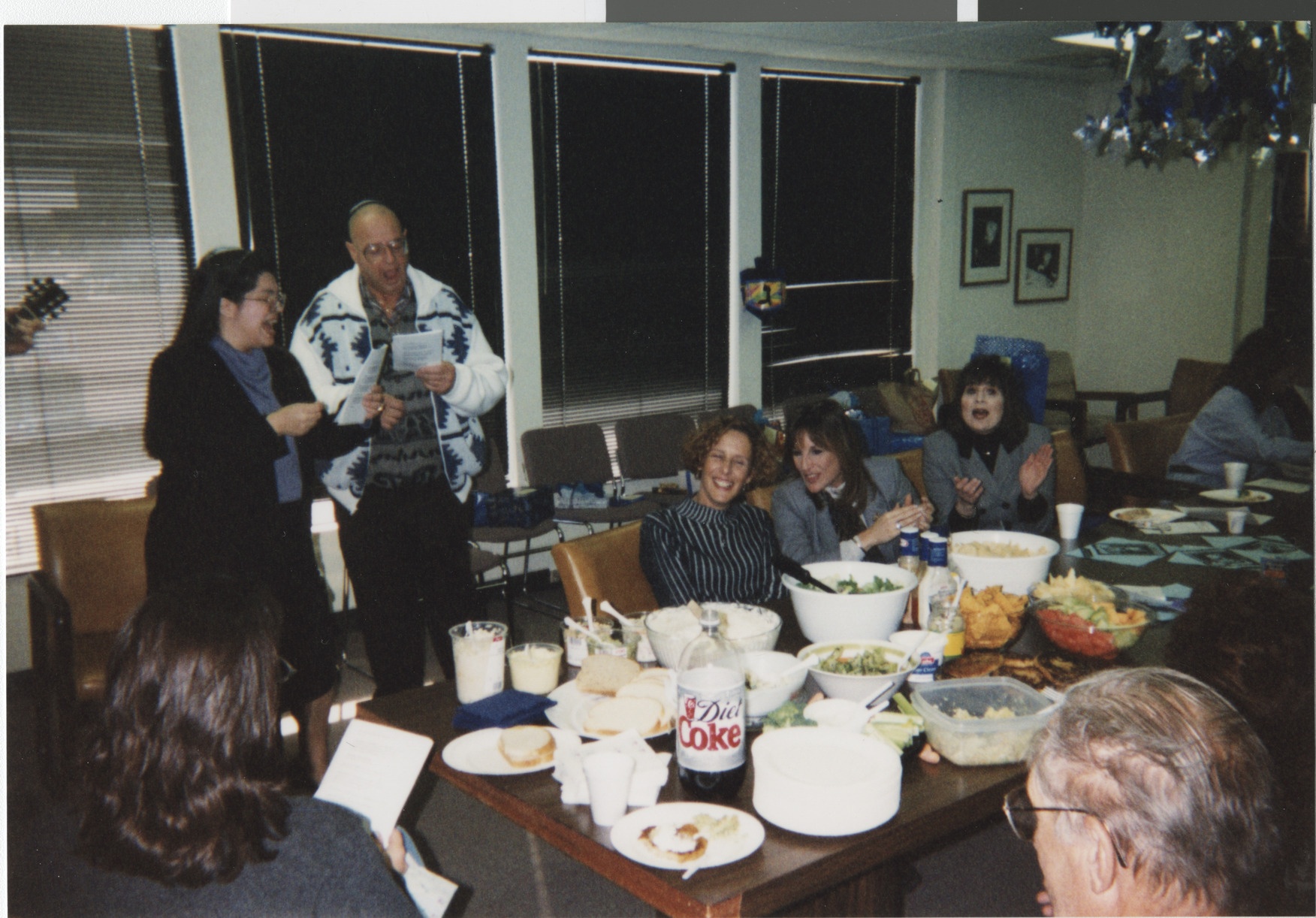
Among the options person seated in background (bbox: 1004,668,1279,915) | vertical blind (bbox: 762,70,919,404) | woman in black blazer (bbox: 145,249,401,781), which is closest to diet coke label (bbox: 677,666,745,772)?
person seated in background (bbox: 1004,668,1279,915)

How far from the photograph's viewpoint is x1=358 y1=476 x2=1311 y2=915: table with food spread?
3.76ft

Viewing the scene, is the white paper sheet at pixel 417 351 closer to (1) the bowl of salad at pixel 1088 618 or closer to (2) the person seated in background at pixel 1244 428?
(1) the bowl of salad at pixel 1088 618

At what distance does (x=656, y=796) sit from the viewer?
1271 millimetres

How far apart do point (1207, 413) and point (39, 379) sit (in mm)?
3895

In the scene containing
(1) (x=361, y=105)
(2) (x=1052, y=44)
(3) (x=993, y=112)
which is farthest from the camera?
(3) (x=993, y=112)

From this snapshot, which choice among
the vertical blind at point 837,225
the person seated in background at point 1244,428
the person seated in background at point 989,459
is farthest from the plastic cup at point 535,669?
the vertical blind at point 837,225

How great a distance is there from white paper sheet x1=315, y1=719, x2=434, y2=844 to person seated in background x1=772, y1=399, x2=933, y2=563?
1.34 m

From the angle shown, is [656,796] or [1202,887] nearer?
[1202,887]

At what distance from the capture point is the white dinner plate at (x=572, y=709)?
1.43m

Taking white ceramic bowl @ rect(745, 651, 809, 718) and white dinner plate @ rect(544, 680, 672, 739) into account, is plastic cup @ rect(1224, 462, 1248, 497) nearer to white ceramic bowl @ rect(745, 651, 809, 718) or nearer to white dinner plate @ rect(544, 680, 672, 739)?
white ceramic bowl @ rect(745, 651, 809, 718)

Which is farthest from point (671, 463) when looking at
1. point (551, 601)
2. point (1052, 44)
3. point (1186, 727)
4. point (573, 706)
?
point (1186, 727)

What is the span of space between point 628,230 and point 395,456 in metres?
2.35

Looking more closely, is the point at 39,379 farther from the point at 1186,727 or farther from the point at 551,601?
the point at 1186,727

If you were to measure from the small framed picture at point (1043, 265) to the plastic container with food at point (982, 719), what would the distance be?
5195 millimetres
